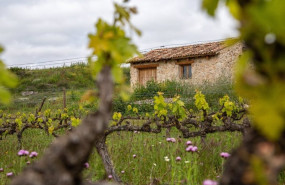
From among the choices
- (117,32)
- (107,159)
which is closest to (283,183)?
(107,159)

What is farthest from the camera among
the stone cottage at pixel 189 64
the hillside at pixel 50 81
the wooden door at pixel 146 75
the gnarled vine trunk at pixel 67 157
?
the hillside at pixel 50 81

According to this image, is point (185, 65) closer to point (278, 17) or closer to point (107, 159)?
point (107, 159)

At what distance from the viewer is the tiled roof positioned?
69.1 ft

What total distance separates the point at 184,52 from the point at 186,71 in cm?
129

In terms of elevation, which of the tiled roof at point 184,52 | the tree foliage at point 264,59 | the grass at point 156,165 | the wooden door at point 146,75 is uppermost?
the tiled roof at point 184,52

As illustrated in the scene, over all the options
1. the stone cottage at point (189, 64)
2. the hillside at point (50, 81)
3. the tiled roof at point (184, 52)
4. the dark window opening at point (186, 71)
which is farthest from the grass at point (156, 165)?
the hillside at point (50, 81)

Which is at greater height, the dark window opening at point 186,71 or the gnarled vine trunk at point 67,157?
the dark window opening at point 186,71

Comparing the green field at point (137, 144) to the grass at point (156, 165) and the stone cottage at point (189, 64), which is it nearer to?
the grass at point (156, 165)

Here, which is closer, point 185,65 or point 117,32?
point 117,32

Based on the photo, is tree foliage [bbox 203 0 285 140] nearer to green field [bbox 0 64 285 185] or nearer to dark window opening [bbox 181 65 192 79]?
green field [bbox 0 64 285 185]

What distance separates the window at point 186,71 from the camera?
892 inches

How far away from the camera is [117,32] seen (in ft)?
3.68

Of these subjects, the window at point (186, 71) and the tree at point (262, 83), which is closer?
the tree at point (262, 83)

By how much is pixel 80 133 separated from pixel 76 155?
6cm
